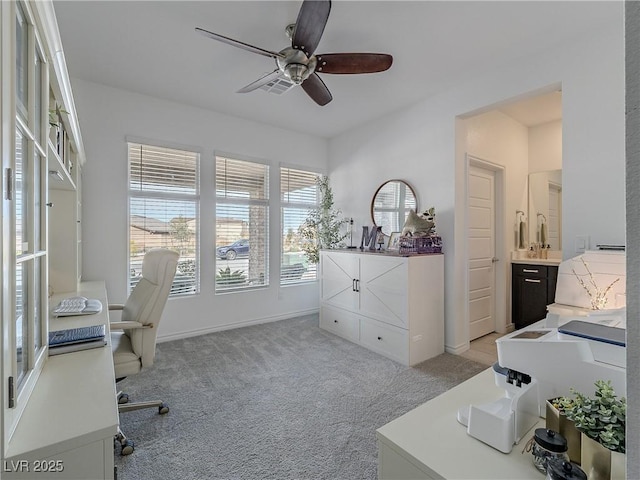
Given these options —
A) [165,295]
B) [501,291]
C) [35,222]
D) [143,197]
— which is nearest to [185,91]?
[143,197]

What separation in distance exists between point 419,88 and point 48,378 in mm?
3773

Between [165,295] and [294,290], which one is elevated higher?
[165,295]

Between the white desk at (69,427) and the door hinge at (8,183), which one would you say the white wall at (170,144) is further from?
the door hinge at (8,183)

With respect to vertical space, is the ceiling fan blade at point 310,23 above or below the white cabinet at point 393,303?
above

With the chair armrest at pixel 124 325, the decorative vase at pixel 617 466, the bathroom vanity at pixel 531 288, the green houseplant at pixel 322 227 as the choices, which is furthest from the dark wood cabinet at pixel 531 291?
the chair armrest at pixel 124 325

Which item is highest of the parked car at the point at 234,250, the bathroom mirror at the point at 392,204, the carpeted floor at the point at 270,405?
the bathroom mirror at the point at 392,204

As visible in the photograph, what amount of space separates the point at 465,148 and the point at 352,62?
6.04 feet

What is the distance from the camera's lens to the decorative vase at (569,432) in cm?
78

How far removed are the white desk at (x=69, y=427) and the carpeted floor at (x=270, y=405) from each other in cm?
88

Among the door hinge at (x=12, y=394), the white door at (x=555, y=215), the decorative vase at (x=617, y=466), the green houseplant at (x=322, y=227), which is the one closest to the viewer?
the decorative vase at (x=617, y=466)

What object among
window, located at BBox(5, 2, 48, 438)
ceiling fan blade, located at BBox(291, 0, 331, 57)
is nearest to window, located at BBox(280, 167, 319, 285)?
ceiling fan blade, located at BBox(291, 0, 331, 57)

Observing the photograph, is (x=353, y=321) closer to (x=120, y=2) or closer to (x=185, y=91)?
(x=185, y=91)

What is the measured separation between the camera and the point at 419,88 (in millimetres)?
3391

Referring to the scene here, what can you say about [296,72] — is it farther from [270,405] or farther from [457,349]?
[457,349]
